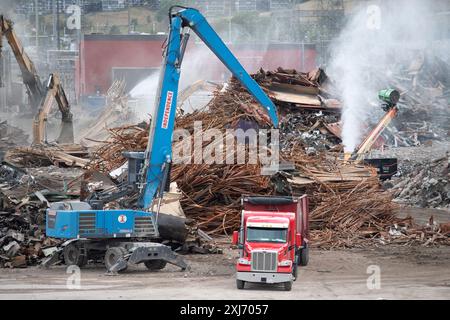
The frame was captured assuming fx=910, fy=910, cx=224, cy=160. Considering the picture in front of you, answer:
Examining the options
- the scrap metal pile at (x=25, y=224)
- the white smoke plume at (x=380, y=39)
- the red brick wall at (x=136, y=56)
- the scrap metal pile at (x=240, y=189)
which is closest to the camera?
the scrap metal pile at (x=25, y=224)

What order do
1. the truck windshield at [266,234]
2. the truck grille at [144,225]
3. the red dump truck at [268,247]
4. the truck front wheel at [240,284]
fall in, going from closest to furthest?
1. the red dump truck at [268,247]
2. the truck front wheel at [240,284]
3. the truck windshield at [266,234]
4. the truck grille at [144,225]

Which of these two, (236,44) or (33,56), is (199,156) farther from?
(33,56)

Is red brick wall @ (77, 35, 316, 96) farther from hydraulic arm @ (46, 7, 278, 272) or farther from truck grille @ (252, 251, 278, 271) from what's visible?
truck grille @ (252, 251, 278, 271)

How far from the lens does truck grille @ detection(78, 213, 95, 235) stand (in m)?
18.0

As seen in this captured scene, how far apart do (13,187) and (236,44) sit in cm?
3938

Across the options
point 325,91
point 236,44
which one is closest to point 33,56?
point 236,44

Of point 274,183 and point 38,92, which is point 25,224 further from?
point 38,92

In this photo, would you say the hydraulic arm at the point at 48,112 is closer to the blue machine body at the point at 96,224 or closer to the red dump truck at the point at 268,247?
the blue machine body at the point at 96,224

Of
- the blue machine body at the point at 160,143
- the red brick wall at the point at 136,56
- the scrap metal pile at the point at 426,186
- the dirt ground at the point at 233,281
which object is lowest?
the dirt ground at the point at 233,281

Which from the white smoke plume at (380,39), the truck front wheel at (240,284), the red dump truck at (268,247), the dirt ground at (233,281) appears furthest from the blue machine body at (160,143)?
the white smoke plume at (380,39)

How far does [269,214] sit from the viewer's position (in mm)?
17062

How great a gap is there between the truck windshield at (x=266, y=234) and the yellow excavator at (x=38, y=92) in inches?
794

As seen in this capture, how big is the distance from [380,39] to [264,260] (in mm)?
44155

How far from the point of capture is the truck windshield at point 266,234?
16625 mm
